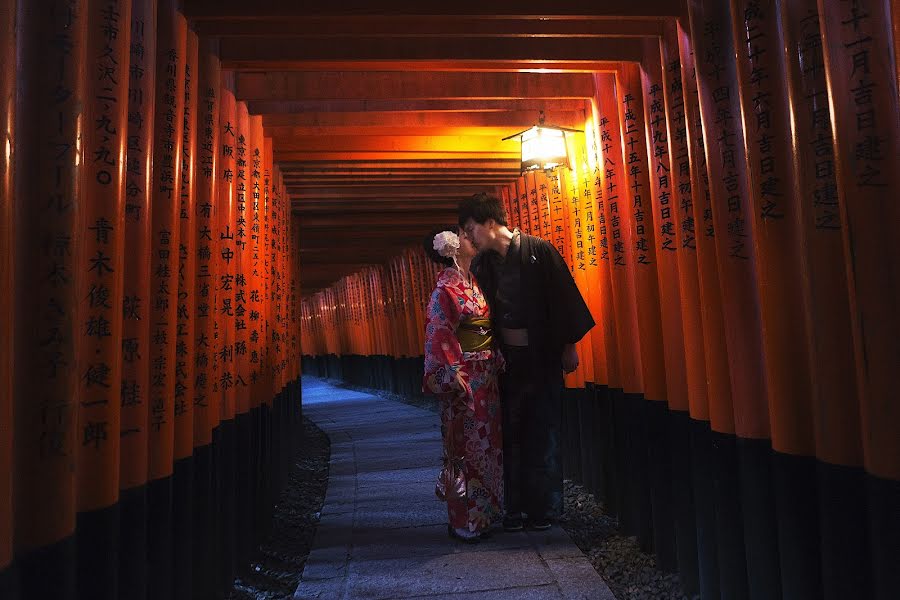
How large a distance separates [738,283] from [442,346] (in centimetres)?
202

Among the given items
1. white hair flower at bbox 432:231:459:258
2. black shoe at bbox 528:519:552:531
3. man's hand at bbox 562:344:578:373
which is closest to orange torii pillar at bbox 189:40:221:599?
white hair flower at bbox 432:231:459:258

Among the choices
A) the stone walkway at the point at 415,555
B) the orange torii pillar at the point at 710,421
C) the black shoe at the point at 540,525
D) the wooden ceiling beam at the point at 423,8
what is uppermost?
the wooden ceiling beam at the point at 423,8

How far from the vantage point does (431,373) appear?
417 cm

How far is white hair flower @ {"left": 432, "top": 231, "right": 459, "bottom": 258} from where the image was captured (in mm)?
4371

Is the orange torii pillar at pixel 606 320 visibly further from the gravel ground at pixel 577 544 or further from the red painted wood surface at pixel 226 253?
the red painted wood surface at pixel 226 253

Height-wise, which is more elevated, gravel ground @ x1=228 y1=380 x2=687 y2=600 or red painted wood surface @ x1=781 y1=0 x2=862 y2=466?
red painted wood surface @ x1=781 y1=0 x2=862 y2=466

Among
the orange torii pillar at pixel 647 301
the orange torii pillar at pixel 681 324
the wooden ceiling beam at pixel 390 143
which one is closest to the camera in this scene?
the orange torii pillar at pixel 681 324

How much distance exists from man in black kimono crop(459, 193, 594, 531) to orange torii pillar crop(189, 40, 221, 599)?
176 cm

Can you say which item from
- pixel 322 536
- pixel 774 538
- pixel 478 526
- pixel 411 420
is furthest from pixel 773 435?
pixel 411 420

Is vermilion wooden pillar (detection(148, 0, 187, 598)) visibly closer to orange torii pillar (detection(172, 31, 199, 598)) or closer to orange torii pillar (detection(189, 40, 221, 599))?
orange torii pillar (detection(172, 31, 199, 598))

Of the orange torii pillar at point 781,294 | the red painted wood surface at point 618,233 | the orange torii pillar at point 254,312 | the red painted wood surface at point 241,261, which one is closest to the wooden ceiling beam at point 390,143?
the orange torii pillar at point 254,312

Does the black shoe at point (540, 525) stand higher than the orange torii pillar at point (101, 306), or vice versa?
the orange torii pillar at point (101, 306)

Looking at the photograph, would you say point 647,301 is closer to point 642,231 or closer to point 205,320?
point 642,231

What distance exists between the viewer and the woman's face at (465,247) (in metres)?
4.44
